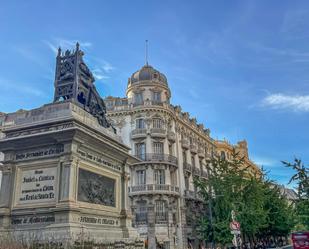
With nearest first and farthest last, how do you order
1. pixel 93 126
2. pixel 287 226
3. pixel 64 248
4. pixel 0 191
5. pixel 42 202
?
pixel 64 248 → pixel 42 202 → pixel 0 191 → pixel 93 126 → pixel 287 226

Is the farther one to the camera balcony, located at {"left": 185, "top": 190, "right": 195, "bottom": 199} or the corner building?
balcony, located at {"left": 185, "top": 190, "right": 195, "bottom": 199}

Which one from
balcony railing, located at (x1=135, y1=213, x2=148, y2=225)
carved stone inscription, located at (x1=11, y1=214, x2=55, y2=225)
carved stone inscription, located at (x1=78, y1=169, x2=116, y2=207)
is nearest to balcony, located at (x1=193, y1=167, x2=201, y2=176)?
balcony railing, located at (x1=135, y1=213, x2=148, y2=225)

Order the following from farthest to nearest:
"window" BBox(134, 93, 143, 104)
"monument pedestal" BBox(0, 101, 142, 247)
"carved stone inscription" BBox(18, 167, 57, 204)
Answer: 1. "window" BBox(134, 93, 143, 104)
2. "carved stone inscription" BBox(18, 167, 57, 204)
3. "monument pedestal" BBox(0, 101, 142, 247)

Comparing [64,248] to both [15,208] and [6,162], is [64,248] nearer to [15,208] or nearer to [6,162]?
[15,208]

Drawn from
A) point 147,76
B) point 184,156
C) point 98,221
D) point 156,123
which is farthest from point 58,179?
point 184,156

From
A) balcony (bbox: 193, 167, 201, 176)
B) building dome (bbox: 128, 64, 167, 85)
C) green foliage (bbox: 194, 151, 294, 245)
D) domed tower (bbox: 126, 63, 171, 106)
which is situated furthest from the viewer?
balcony (bbox: 193, 167, 201, 176)

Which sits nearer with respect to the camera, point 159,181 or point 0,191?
point 0,191

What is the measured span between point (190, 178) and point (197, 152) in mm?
5510

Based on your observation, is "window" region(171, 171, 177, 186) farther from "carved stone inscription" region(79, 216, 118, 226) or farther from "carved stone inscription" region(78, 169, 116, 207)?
"carved stone inscription" region(79, 216, 118, 226)

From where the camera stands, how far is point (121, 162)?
569 inches

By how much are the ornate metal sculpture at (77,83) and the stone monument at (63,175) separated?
0.14 ft

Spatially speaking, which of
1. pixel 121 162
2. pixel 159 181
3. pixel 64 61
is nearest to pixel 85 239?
pixel 121 162

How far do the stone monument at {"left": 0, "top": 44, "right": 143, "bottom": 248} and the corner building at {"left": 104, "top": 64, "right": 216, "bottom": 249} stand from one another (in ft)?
86.2

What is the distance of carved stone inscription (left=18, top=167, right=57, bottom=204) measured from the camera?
36.0 ft
